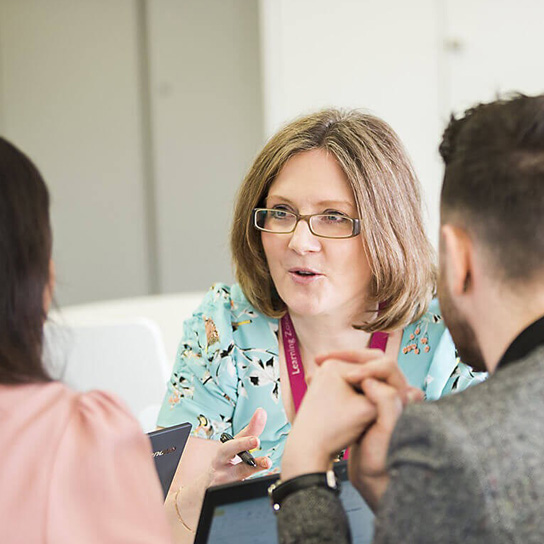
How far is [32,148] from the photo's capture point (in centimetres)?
445

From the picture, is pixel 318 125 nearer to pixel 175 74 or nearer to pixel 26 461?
pixel 26 461

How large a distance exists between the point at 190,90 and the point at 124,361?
2310 mm

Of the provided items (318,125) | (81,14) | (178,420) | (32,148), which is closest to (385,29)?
(81,14)

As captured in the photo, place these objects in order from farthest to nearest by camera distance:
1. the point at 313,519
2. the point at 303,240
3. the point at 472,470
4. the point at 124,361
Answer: the point at 124,361 < the point at 303,240 < the point at 313,519 < the point at 472,470

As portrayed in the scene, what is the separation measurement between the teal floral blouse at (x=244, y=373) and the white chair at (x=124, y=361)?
0.78 m

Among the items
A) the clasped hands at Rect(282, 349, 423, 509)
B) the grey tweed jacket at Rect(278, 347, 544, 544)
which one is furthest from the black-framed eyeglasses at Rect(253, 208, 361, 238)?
the grey tweed jacket at Rect(278, 347, 544, 544)

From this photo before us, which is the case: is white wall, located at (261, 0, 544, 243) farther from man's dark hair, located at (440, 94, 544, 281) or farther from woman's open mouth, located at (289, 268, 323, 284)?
man's dark hair, located at (440, 94, 544, 281)

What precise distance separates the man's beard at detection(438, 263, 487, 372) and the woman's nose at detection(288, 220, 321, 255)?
2.30 ft

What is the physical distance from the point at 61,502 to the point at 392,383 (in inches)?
15.8

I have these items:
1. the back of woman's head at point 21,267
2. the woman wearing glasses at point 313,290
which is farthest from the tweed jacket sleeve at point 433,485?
the woman wearing glasses at point 313,290

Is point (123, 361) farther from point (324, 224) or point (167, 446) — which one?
point (167, 446)

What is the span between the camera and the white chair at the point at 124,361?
2.61 m

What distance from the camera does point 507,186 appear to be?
2.97 ft

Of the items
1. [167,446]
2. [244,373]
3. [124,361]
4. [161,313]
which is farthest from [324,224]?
[161,313]
